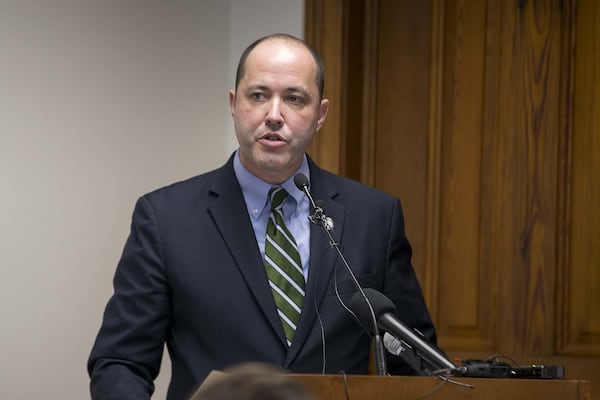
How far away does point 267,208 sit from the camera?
2.84m

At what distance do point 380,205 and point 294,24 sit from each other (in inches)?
50.2

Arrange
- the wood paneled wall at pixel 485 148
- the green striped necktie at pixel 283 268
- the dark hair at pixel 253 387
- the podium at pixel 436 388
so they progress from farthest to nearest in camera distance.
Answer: the wood paneled wall at pixel 485 148 < the green striped necktie at pixel 283 268 < the podium at pixel 436 388 < the dark hair at pixel 253 387

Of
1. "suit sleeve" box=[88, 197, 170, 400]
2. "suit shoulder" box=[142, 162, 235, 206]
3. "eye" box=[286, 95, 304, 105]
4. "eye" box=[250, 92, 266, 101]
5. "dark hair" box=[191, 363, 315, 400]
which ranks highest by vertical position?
"eye" box=[250, 92, 266, 101]

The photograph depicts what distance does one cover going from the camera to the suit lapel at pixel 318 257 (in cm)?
266

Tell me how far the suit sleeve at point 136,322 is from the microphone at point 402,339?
65 centimetres

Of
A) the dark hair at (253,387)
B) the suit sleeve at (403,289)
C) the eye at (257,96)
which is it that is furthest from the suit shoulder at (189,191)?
the dark hair at (253,387)

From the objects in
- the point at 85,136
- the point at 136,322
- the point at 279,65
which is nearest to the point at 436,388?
the point at 136,322

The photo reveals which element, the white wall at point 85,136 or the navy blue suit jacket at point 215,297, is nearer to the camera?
the navy blue suit jacket at point 215,297

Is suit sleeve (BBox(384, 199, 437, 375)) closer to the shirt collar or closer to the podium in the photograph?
the shirt collar

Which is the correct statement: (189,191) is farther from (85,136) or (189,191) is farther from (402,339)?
(402,339)

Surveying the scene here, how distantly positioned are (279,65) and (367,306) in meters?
0.88

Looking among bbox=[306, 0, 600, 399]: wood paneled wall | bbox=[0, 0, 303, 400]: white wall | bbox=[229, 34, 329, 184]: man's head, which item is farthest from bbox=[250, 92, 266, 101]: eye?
bbox=[306, 0, 600, 399]: wood paneled wall

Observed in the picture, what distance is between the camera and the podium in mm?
2035

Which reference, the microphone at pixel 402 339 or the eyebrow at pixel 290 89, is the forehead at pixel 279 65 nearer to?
the eyebrow at pixel 290 89
